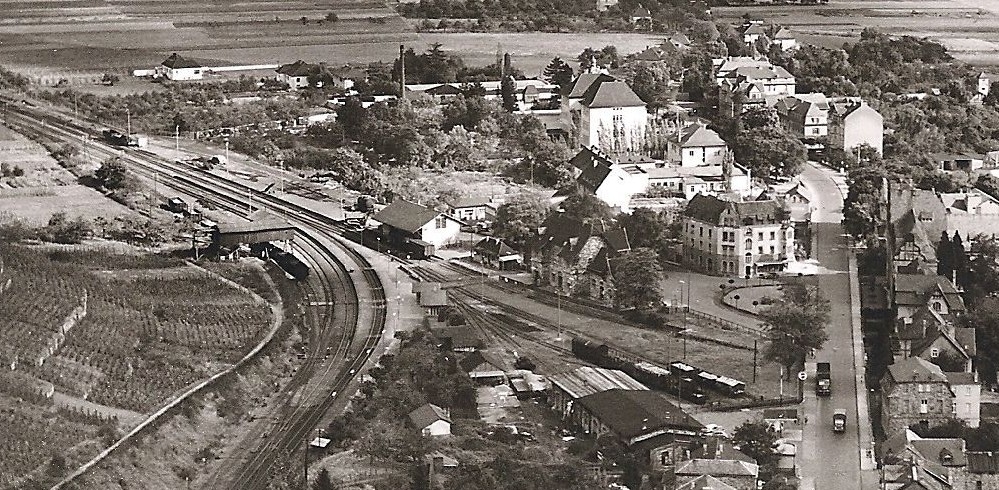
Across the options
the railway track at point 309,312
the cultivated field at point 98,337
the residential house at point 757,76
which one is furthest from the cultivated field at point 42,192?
the residential house at point 757,76

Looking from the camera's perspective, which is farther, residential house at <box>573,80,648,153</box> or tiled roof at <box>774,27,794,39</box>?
tiled roof at <box>774,27,794,39</box>

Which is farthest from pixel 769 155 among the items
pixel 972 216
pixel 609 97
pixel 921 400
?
pixel 921 400

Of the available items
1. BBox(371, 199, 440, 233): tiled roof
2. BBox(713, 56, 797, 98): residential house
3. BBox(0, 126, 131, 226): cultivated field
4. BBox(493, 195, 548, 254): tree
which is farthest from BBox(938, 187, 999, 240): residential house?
BBox(0, 126, 131, 226): cultivated field

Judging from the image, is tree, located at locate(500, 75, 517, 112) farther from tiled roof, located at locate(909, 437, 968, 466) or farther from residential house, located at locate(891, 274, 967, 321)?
tiled roof, located at locate(909, 437, 968, 466)

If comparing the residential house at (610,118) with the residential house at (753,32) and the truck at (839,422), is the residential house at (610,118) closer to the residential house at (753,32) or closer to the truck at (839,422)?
the residential house at (753,32)

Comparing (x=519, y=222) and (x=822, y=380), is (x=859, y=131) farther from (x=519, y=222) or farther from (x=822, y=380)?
(x=822, y=380)
